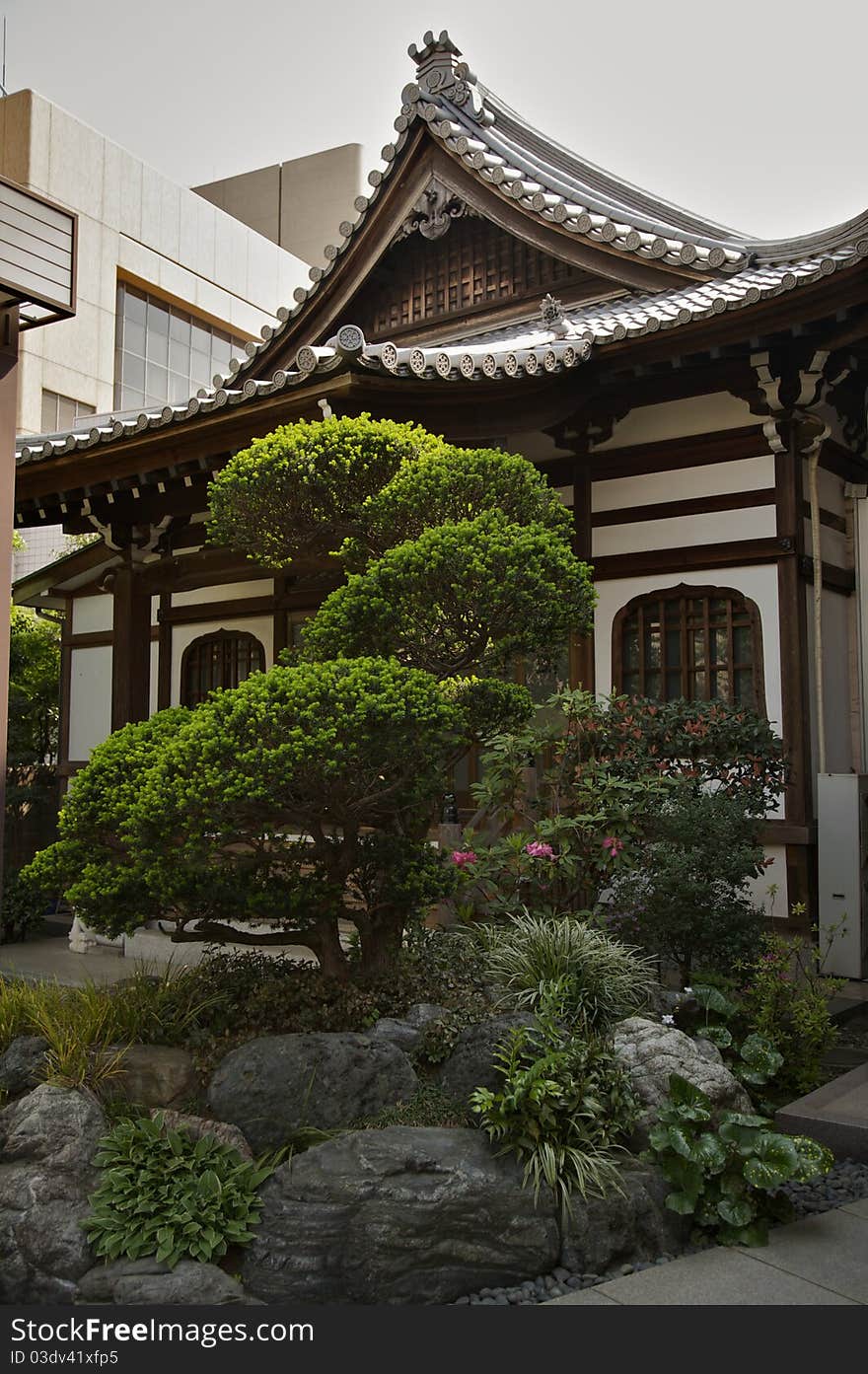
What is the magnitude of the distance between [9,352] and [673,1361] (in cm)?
575

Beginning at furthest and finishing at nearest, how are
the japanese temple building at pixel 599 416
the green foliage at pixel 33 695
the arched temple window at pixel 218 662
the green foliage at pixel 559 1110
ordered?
the green foliage at pixel 33 695 → the arched temple window at pixel 218 662 → the japanese temple building at pixel 599 416 → the green foliage at pixel 559 1110

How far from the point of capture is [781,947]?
607 cm

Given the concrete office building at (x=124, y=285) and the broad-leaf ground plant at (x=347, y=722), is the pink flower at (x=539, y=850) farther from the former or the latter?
the concrete office building at (x=124, y=285)

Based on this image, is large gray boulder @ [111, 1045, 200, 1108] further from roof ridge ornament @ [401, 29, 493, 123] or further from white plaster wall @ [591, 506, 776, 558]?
roof ridge ornament @ [401, 29, 493, 123]

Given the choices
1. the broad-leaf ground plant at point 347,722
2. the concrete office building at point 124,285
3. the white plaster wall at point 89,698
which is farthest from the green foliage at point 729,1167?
the concrete office building at point 124,285

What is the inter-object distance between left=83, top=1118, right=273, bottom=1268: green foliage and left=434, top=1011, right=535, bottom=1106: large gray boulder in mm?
857

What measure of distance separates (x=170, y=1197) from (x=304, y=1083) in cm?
68

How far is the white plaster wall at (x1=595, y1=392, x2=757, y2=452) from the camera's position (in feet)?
26.1

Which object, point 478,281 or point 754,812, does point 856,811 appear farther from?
point 478,281

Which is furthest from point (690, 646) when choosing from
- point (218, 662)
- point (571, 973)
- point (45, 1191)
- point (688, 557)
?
point (45, 1191)

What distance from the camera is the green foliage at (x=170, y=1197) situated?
157 inches

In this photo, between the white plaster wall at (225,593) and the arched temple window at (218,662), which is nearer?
the white plaster wall at (225,593)

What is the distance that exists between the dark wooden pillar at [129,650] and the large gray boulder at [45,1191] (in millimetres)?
5820

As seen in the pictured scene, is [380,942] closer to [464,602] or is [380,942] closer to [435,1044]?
[435,1044]
